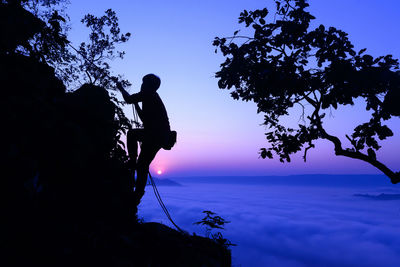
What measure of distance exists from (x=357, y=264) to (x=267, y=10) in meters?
229

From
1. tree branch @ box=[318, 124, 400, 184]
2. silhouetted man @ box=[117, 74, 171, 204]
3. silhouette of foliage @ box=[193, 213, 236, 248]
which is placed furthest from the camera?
silhouette of foliage @ box=[193, 213, 236, 248]

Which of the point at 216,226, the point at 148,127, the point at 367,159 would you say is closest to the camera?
the point at 148,127

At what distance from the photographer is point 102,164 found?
8.28 meters

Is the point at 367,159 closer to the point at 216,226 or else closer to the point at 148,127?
the point at 216,226

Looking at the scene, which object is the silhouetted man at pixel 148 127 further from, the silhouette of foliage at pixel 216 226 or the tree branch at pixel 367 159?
the tree branch at pixel 367 159

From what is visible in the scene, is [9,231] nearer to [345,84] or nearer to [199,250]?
[199,250]

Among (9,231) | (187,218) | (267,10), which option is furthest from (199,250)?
(187,218)

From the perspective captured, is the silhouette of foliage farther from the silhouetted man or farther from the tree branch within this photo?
the tree branch

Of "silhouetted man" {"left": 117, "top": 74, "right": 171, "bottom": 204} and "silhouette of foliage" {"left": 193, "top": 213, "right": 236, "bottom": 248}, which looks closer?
"silhouetted man" {"left": 117, "top": 74, "right": 171, "bottom": 204}

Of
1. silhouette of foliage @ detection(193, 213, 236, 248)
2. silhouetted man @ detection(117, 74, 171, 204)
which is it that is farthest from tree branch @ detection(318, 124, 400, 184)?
silhouetted man @ detection(117, 74, 171, 204)

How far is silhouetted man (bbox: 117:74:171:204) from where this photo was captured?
641 cm

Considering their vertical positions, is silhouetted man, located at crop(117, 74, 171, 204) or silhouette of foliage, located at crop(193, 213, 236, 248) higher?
silhouetted man, located at crop(117, 74, 171, 204)

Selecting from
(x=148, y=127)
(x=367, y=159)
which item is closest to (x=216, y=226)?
(x=148, y=127)

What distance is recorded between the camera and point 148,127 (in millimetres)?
6531
